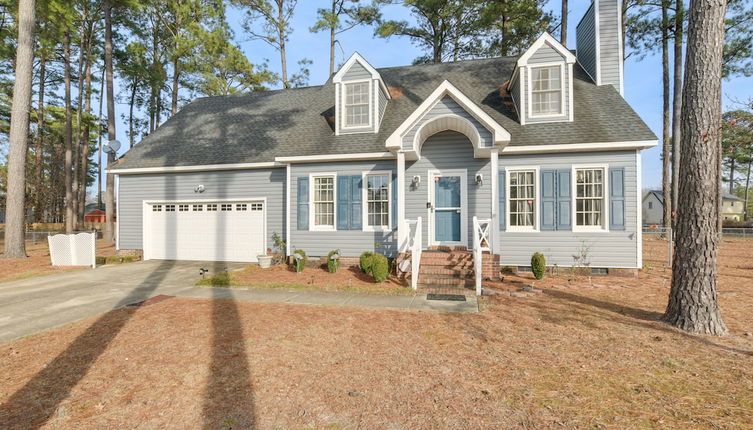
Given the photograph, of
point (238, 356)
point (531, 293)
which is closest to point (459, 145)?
point (531, 293)

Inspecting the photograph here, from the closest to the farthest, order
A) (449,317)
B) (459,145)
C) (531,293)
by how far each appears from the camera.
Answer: (449,317)
(531,293)
(459,145)

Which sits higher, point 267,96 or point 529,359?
point 267,96

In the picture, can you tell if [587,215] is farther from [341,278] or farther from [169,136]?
[169,136]

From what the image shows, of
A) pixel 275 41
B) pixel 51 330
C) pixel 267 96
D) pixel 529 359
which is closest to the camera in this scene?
pixel 529 359

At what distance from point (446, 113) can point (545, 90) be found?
368 centimetres

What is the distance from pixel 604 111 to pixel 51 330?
1383 centimetres

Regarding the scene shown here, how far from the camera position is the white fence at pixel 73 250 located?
426 inches

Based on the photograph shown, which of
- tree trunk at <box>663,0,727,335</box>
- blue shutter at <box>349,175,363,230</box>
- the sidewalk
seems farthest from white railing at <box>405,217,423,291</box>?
tree trunk at <box>663,0,727,335</box>

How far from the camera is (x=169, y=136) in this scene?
14.0m

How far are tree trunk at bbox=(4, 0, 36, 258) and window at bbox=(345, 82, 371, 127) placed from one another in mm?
12167

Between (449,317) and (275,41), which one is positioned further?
(275,41)

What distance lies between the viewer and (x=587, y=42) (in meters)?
11.7

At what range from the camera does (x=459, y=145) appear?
10.0 meters

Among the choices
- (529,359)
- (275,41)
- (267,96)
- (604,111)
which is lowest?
(529,359)
